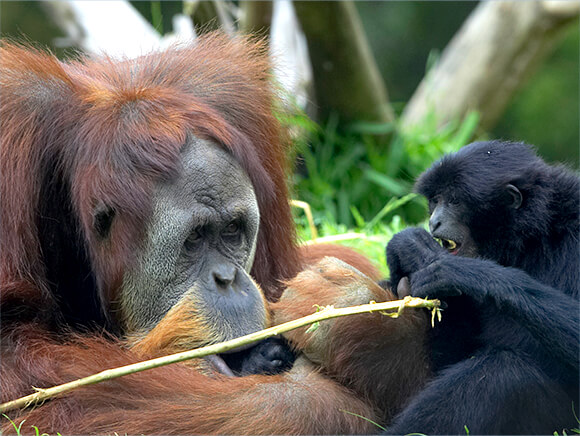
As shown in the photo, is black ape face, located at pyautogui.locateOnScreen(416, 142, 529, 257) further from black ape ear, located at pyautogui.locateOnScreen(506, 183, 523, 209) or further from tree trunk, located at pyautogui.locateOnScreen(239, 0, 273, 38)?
tree trunk, located at pyautogui.locateOnScreen(239, 0, 273, 38)

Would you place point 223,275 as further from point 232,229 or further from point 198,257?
point 232,229

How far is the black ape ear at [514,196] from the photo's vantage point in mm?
3406

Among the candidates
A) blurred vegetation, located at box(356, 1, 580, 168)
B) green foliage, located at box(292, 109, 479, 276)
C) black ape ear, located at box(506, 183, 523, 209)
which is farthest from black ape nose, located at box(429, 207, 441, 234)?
blurred vegetation, located at box(356, 1, 580, 168)

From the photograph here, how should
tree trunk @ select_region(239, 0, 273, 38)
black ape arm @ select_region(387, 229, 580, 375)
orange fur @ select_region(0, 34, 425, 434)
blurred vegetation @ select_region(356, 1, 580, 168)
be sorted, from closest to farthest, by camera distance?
black ape arm @ select_region(387, 229, 580, 375)
orange fur @ select_region(0, 34, 425, 434)
tree trunk @ select_region(239, 0, 273, 38)
blurred vegetation @ select_region(356, 1, 580, 168)

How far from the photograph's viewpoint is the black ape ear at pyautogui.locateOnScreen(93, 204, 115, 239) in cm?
326

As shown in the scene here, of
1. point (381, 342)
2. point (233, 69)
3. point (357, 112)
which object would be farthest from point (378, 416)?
point (357, 112)

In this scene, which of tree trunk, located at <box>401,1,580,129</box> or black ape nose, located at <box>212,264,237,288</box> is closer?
black ape nose, located at <box>212,264,237,288</box>

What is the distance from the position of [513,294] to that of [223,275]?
1107mm

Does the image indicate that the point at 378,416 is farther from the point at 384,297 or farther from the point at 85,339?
the point at 85,339

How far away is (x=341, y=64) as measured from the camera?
8.25 metres

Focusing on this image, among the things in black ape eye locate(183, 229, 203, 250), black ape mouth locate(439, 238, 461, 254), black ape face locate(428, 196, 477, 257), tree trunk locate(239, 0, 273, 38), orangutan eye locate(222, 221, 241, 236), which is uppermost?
tree trunk locate(239, 0, 273, 38)

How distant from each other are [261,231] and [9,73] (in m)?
1.35

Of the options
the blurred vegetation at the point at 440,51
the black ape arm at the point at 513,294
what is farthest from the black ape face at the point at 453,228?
the blurred vegetation at the point at 440,51

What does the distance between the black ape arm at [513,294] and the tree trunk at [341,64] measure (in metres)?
4.98
